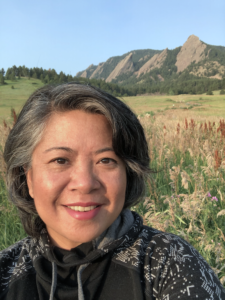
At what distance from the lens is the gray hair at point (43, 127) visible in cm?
113

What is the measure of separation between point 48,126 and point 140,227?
69 cm

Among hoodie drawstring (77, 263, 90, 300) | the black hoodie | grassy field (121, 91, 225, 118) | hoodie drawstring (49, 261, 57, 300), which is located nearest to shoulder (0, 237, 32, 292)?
the black hoodie

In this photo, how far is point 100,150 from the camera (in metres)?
1.08

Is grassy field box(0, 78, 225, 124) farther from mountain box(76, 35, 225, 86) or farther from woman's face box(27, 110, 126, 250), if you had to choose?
mountain box(76, 35, 225, 86)

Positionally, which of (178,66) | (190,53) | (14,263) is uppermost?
(190,53)

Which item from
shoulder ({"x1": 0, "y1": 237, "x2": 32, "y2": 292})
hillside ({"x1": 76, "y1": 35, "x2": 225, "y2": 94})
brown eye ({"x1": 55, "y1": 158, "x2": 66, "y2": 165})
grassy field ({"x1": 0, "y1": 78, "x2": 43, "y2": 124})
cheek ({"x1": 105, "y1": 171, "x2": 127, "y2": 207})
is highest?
hillside ({"x1": 76, "y1": 35, "x2": 225, "y2": 94})

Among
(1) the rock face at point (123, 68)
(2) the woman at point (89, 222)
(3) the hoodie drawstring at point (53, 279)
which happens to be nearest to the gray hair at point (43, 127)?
(2) the woman at point (89, 222)

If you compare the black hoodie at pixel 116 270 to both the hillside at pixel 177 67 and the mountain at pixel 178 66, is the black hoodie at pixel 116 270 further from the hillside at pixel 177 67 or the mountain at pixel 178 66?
the mountain at pixel 178 66

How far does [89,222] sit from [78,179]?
20 centimetres

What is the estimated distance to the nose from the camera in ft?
3.32

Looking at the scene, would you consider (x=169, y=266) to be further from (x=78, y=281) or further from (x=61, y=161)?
(x=61, y=161)

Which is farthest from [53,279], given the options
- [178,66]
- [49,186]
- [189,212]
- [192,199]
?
[178,66]

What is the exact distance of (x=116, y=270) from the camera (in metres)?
1.09

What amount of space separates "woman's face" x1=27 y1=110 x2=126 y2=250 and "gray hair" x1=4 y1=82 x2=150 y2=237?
60 mm
